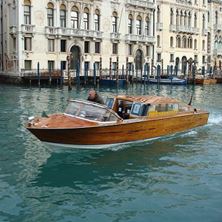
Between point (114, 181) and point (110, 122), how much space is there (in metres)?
2.27

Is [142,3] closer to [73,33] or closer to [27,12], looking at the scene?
[73,33]

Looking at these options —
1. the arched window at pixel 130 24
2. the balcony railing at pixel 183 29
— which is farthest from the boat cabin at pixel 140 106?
the balcony railing at pixel 183 29

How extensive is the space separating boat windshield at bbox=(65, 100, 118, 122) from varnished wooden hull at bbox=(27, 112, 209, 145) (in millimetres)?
231

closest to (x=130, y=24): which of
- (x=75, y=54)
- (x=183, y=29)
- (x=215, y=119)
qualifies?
(x=75, y=54)

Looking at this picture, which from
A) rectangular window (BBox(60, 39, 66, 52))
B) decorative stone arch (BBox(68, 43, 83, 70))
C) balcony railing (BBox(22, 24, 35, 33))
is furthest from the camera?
decorative stone arch (BBox(68, 43, 83, 70))

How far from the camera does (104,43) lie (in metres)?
43.9

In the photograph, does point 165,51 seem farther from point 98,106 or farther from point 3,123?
point 98,106

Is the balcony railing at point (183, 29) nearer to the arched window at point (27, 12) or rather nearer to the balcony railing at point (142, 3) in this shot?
the balcony railing at point (142, 3)

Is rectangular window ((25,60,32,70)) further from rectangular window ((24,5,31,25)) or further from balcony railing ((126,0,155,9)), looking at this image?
balcony railing ((126,0,155,9))

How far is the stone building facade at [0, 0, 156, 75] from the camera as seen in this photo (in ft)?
127

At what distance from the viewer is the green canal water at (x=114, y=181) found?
706cm

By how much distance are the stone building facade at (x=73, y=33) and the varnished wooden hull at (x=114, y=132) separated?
2660cm

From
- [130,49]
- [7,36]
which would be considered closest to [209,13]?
[130,49]

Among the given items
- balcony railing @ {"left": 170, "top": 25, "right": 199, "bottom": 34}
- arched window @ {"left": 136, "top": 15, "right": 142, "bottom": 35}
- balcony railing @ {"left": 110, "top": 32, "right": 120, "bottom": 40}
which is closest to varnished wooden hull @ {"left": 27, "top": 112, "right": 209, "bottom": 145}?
balcony railing @ {"left": 110, "top": 32, "right": 120, "bottom": 40}
